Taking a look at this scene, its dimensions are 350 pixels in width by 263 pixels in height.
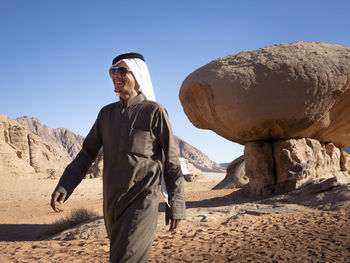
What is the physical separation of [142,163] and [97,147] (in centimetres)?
46

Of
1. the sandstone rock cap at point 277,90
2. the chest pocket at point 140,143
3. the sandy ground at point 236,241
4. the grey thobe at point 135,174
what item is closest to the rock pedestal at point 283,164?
the sandstone rock cap at point 277,90

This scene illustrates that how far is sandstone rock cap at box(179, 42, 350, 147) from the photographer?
6734 mm

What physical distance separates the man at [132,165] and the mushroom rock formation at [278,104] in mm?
5321

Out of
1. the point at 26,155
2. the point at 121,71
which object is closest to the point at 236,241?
the point at 121,71

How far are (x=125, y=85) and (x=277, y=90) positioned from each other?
549 centimetres

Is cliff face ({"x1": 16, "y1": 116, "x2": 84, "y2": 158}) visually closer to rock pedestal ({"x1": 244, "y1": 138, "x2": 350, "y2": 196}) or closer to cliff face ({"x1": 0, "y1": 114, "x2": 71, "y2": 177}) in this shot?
cliff face ({"x1": 0, "y1": 114, "x2": 71, "y2": 177})

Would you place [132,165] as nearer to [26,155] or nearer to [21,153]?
[21,153]

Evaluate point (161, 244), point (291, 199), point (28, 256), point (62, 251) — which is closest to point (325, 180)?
point (291, 199)

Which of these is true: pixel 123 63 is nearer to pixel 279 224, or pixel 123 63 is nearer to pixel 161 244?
pixel 161 244

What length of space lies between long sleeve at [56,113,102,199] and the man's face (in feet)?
0.82

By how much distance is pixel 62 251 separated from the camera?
478 centimetres

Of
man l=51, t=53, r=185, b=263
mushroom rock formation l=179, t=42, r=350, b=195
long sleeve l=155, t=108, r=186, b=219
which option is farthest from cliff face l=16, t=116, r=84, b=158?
long sleeve l=155, t=108, r=186, b=219

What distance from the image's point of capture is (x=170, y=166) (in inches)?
74.3

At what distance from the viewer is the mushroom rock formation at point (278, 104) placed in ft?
22.2
